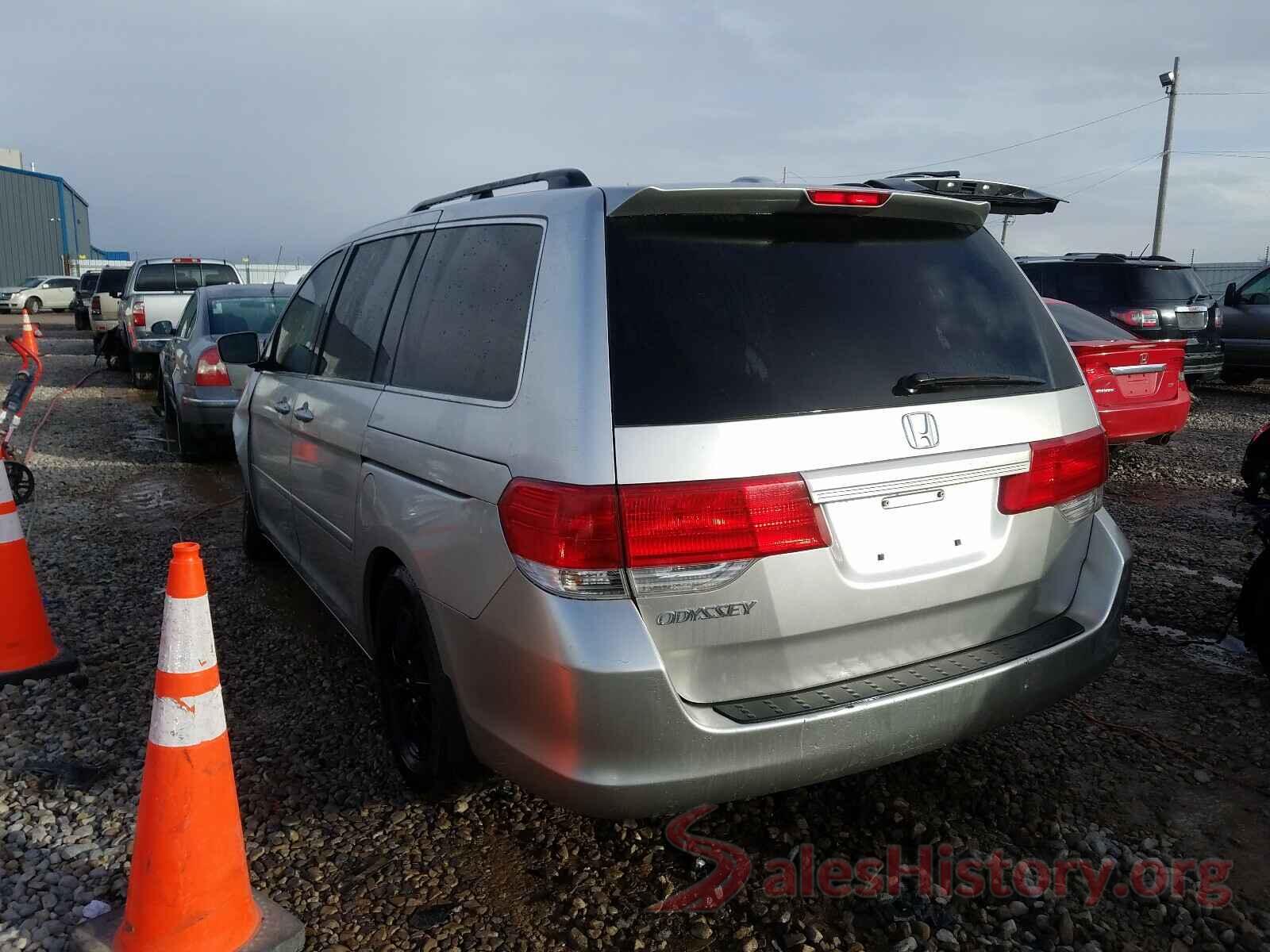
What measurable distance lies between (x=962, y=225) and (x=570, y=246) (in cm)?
120

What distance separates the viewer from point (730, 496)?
218 centimetres

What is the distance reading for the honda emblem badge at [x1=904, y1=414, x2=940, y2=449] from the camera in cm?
239

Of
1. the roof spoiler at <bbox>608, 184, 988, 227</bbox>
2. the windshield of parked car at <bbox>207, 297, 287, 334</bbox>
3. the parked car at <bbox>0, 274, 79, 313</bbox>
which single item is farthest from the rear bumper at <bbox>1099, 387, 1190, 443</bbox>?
the parked car at <bbox>0, 274, 79, 313</bbox>

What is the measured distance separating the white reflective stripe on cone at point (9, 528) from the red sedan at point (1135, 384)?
21.0 feet

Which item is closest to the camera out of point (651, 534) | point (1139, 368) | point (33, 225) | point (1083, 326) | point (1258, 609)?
point (651, 534)

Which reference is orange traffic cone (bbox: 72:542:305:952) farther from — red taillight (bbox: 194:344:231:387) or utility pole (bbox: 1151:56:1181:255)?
utility pole (bbox: 1151:56:1181:255)

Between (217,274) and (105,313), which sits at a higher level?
(217,274)

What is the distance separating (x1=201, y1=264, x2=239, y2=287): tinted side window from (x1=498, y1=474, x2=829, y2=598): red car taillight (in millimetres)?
15772

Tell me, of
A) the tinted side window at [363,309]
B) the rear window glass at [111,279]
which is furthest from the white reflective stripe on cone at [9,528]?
the rear window glass at [111,279]

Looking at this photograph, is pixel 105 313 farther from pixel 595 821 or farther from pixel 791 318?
pixel 791 318

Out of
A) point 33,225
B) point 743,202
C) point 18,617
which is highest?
point 33,225

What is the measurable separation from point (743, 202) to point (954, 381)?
2.32 feet
